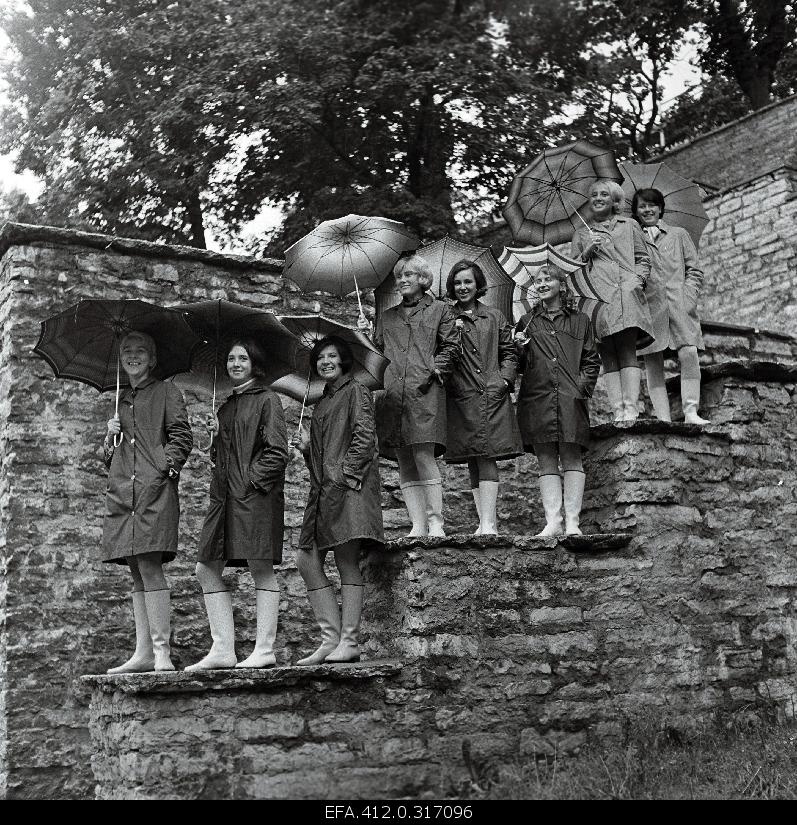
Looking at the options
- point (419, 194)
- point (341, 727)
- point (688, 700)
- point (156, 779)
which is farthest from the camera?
point (419, 194)

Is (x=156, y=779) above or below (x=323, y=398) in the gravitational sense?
below

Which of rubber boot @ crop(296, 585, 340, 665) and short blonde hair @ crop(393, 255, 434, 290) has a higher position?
short blonde hair @ crop(393, 255, 434, 290)

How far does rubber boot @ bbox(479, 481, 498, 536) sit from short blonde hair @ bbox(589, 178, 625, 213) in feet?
7.43

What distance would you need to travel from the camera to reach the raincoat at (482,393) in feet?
20.7

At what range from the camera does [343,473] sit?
5.84 meters

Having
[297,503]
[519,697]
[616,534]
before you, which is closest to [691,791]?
[519,697]

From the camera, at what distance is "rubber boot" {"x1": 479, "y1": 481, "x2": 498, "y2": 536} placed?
6297 mm

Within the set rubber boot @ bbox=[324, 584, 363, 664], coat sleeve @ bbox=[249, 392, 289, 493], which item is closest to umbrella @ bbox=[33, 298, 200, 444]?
coat sleeve @ bbox=[249, 392, 289, 493]

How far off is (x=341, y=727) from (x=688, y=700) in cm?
219

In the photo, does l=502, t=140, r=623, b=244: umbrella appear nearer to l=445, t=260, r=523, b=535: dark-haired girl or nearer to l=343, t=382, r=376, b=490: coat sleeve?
l=445, t=260, r=523, b=535: dark-haired girl

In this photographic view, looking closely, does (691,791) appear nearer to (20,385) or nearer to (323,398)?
(323,398)

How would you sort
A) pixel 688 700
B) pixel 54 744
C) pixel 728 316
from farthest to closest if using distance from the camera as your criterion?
pixel 728 316 < pixel 54 744 < pixel 688 700

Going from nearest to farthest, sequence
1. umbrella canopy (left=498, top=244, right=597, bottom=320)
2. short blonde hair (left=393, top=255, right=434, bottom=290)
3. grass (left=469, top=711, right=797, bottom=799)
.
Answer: grass (left=469, top=711, right=797, bottom=799), short blonde hair (left=393, top=255, right=434, bottom=290), umbrella canopy (left=498, top=244, right=597, bottom=320)

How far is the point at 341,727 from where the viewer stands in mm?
5496
